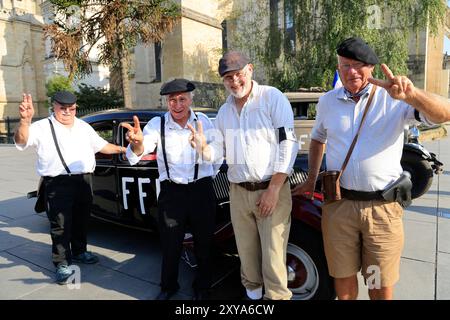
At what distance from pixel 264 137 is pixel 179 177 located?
85cm

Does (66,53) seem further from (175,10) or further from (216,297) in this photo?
(216,297)

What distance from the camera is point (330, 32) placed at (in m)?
13.6

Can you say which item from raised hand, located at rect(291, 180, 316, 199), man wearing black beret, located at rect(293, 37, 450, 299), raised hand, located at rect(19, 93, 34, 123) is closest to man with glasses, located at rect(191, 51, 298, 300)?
raised hand, located at rect(291, 180, 316, 199)

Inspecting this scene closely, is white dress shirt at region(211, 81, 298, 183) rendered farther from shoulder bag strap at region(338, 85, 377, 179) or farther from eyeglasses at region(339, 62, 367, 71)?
eyeglasses at region(339, 62, 367, 71)

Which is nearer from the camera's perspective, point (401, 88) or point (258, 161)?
point (401, 88)

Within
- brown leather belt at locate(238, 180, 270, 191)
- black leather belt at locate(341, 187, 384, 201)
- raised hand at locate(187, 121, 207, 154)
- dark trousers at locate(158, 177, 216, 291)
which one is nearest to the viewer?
black leather belt at locate(341, 187, 384, 201)

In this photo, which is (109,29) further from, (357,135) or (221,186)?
(357,135)

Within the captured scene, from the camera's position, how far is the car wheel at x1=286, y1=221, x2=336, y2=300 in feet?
8.68

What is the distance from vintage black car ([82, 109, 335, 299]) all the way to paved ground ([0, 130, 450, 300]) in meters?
0.39

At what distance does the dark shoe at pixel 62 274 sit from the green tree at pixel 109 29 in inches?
430

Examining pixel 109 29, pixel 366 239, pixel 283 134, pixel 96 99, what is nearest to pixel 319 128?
pixel 283 134

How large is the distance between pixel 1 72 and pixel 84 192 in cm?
3869

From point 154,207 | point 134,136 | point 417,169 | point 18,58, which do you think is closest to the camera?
point 134,136

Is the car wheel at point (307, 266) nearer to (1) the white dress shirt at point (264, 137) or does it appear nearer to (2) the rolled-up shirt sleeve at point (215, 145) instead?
(1) the white dress shirt at point (264, 137)
